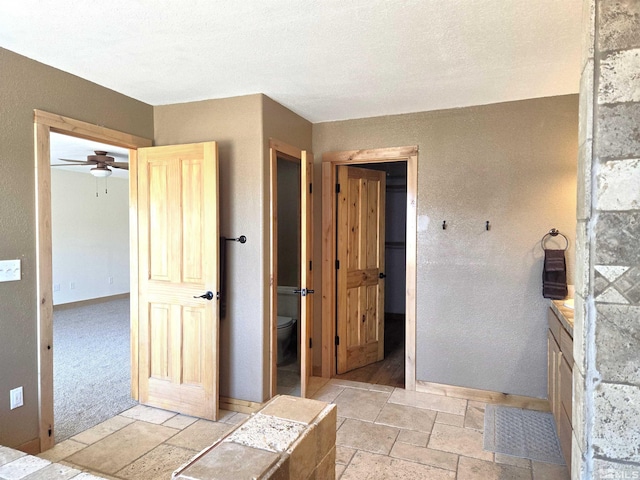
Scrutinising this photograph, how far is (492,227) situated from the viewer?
3.38 meters

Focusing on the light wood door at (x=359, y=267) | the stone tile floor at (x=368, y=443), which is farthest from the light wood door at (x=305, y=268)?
the light wood door at (x=359, y=267)

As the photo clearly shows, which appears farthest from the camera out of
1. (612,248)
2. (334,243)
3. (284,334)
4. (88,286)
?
(88,286)

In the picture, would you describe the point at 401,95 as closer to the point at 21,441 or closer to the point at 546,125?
the point at 546,125

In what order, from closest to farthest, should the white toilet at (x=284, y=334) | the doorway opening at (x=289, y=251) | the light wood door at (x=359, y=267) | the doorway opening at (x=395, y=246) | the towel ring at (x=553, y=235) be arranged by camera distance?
1. the towel ring at (x=553, y=235)
2. the light wood door at (x=359, y=267)
3. the white toilet at (x=284, y=334)
4. the doorway opening at (x=289, y=251)
5. the doorway opening at (x=395, y=246)

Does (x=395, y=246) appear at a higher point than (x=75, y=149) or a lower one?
lower

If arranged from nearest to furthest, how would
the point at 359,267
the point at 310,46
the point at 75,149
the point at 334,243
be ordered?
the point at 310,46, the point at 334,243, the point at 359,267, the point at 75,149

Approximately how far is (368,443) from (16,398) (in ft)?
7.18

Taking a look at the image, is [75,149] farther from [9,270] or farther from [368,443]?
[368,443]

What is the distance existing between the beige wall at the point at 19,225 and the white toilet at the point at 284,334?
2.20 meters

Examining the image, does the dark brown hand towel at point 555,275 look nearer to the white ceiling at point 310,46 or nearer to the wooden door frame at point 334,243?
the wooden door frame at point 334,243

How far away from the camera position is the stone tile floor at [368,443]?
95.4 inches

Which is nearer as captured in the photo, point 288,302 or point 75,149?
point 288,302

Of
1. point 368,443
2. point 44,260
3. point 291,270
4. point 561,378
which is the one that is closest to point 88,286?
point 291,270

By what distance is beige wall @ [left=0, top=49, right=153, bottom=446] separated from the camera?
2365mm
